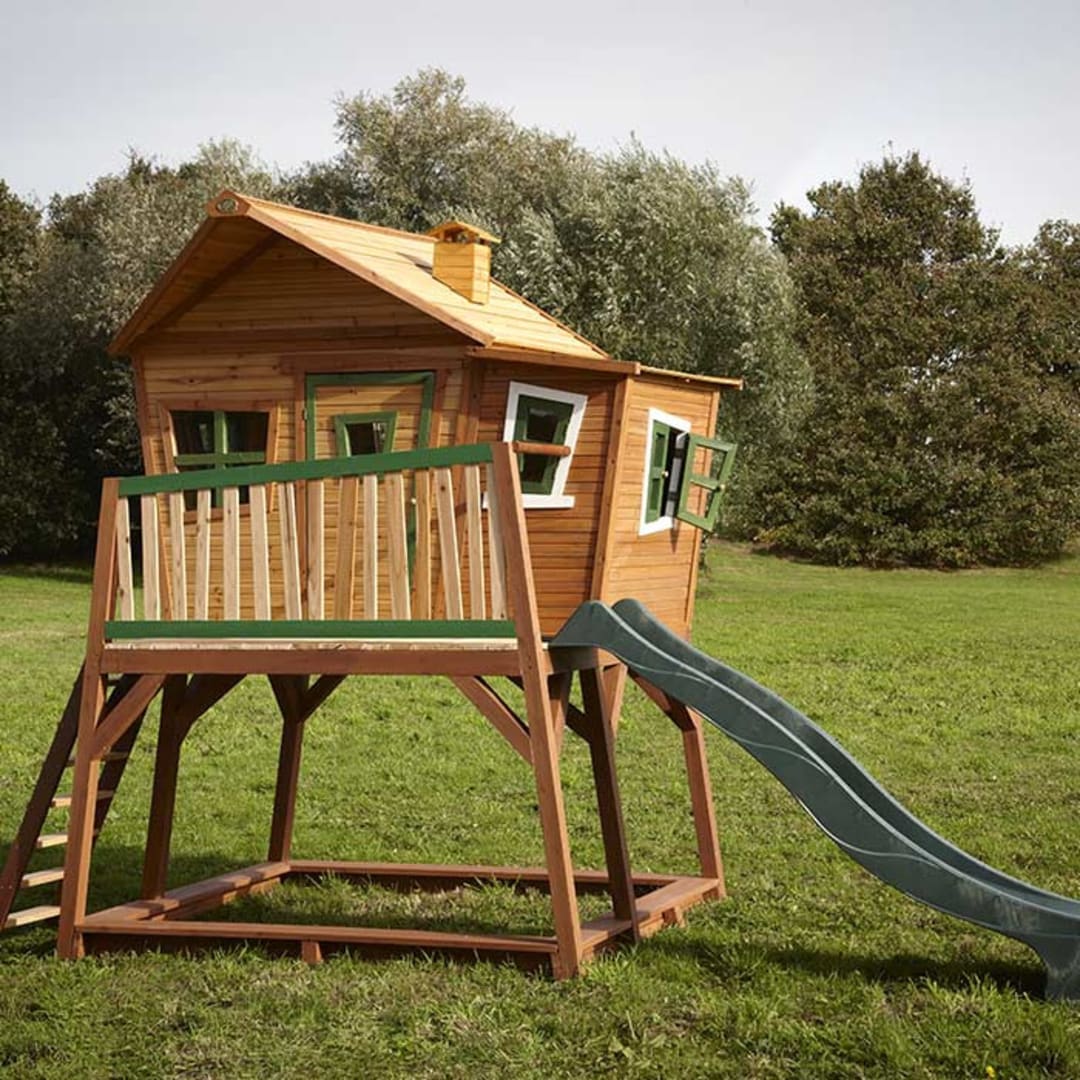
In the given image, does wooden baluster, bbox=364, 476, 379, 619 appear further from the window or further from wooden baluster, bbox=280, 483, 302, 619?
the window

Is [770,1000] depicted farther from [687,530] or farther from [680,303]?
[680,303]

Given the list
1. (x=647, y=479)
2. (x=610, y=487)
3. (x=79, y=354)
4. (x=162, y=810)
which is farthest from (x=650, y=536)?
(x=79, y=354)

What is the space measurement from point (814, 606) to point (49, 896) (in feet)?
70.3

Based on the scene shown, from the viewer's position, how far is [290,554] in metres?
7.99

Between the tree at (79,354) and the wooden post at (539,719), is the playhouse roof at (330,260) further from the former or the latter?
the tree at (79,354)

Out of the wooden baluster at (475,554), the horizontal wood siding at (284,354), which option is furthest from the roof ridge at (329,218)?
the wooden baluster at (475,554)

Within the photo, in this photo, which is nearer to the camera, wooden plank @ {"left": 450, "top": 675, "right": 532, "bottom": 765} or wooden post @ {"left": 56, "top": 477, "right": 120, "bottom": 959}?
wooden plank @ {"left": 450, "top": 675, "right": 532, "bottom": 765}

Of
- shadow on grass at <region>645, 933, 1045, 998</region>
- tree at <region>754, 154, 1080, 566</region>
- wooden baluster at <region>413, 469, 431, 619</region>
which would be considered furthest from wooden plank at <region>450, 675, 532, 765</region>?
tree at <region>754, 154, 1080, 566</region>

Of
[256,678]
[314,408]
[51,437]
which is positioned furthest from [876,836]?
[51,437]

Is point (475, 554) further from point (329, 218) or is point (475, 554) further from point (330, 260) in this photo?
point (329, 218)

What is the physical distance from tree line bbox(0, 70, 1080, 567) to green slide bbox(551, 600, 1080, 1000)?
2105 cm

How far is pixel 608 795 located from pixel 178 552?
96.7 inches

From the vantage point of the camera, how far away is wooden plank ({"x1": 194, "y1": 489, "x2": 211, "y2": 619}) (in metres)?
8.12

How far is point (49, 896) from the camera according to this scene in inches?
394
